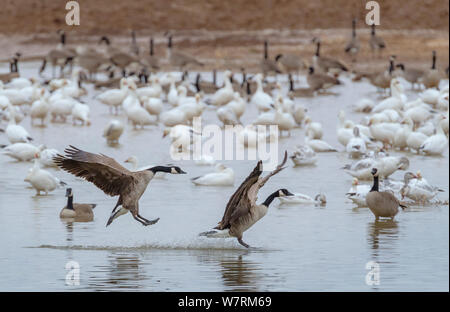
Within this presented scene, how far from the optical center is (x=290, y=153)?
17.0m

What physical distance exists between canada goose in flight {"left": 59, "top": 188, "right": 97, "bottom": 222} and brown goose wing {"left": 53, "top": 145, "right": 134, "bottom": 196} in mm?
1787

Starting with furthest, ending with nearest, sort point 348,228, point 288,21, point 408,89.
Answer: point 288,21
point 408,89
point 348,228

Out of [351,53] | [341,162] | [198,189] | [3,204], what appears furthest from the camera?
[351,53]

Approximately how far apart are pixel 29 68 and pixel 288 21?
43.4ft

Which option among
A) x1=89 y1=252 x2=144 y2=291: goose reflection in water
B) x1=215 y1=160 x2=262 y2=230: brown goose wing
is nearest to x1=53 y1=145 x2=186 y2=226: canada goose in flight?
x1=89 y1=252 x2=144 y2=291: goose reflection in water

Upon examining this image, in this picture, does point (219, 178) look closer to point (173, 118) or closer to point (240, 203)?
point (240, 203)

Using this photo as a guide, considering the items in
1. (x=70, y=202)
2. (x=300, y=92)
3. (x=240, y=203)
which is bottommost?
(x=300, y=92)

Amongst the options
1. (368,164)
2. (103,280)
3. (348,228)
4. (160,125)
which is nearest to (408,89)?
(160,125)

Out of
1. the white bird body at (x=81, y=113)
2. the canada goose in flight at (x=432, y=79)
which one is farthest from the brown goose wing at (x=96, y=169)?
the canada goose in flight at (x=432, y=79)

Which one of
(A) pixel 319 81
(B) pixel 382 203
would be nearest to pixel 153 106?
(A) pixel 319 81

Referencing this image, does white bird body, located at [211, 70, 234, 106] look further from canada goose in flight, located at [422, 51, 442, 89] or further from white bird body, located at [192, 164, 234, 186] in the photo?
white bird body, located at [192, 164, 234, 186]

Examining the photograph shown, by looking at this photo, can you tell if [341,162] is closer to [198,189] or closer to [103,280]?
[198,189]

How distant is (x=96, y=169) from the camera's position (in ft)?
32.2

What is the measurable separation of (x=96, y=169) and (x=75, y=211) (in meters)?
2.11
